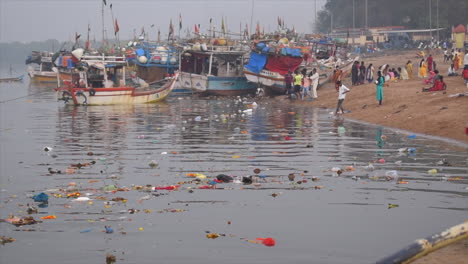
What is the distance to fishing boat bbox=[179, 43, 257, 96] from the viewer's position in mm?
36812

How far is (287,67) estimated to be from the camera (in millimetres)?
35312

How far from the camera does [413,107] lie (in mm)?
22406

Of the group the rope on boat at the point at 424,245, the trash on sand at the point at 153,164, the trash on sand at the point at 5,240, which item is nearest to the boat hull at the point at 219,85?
the trash on sand at the point at 153,164

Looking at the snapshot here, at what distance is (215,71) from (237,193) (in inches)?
1088

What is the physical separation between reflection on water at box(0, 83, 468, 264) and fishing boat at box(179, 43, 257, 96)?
15.5m

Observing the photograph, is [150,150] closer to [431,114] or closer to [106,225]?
[106,225]

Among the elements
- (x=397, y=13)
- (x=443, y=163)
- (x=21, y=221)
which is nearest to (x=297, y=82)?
(x=443, y=163)

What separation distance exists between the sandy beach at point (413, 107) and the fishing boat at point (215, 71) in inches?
271

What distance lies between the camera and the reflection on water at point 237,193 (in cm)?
811

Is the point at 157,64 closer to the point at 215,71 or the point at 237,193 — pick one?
the point at 215,71

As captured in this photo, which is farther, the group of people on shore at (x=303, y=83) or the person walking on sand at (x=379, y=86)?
the group of people on shore at (x=303, y=83)

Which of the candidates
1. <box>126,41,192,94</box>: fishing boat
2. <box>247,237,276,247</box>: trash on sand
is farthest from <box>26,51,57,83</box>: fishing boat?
<box>247,237,276,247</box>: trash on sand

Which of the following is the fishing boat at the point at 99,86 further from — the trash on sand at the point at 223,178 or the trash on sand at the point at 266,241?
the trash on sand at the point at 266,241

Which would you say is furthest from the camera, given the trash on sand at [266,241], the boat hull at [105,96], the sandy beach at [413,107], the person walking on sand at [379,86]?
the boat hull at [105,96]
